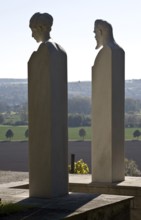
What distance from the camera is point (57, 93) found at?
9547 millimetres

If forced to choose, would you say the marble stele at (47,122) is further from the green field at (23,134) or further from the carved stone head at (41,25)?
the green field at (23,134)

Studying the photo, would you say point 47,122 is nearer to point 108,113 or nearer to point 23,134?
point 108,113

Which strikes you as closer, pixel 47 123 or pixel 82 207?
pixel 82 207

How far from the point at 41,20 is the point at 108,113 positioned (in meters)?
2.65

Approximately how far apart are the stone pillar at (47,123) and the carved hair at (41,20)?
0.40m

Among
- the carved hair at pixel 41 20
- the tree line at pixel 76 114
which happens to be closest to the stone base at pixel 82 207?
the carved hair at pixel 41 20

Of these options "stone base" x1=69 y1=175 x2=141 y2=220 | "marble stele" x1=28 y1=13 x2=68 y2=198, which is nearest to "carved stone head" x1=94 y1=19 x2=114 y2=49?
"marble stele" x1=28 y1=13 x2=68 y2=198

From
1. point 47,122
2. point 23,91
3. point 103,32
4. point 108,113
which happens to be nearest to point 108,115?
point 108,113

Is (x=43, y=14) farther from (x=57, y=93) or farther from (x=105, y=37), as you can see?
(x=105, y=37)

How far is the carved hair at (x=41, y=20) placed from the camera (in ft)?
32.3

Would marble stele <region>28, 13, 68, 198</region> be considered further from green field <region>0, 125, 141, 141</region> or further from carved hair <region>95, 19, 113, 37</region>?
green field <region>0, 125, 141, 141</region>

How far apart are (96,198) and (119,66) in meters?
3.40

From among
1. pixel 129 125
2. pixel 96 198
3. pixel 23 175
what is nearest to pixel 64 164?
pixel 96 198

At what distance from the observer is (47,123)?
943 cm
